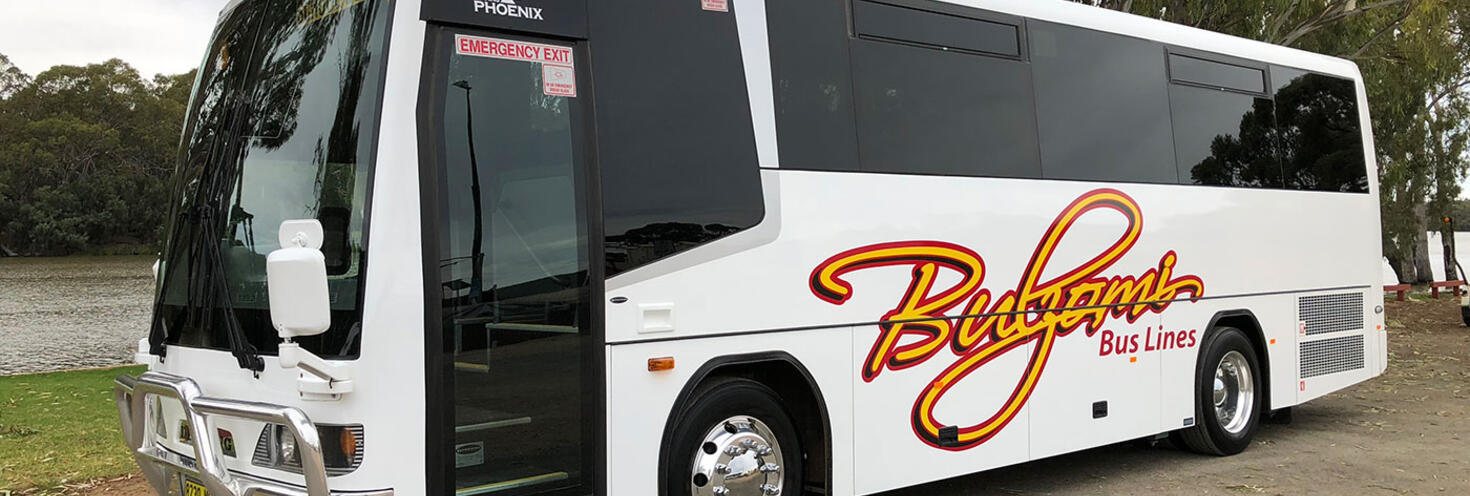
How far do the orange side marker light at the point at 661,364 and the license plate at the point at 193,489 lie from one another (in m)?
1.97

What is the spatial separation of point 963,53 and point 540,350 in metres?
3.47

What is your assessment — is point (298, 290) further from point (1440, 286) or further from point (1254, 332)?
point (1440, 286)

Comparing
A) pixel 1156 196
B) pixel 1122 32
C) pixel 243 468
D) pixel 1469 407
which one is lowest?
pixel 1469 407

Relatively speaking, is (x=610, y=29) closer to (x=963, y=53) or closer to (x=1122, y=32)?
(x=963, y=53)

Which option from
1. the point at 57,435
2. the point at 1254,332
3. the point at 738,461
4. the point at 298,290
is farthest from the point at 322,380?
the point at 1254,332

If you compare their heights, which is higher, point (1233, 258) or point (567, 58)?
point (567, 58)

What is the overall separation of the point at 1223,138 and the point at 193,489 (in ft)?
24.6

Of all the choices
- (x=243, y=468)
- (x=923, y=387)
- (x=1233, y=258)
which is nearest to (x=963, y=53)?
(x=923, y=387)

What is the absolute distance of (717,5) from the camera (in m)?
6.04

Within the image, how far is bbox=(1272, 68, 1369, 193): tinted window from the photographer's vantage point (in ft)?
32.3

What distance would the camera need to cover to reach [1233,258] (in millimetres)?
9109

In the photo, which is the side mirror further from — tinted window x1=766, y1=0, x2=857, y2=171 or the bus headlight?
tinted window x1=766, y1=0, x2=857, y2=171

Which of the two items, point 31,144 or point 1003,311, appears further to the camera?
point 31,144

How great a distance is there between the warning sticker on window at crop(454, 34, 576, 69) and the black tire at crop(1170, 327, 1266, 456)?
18.9 feet
